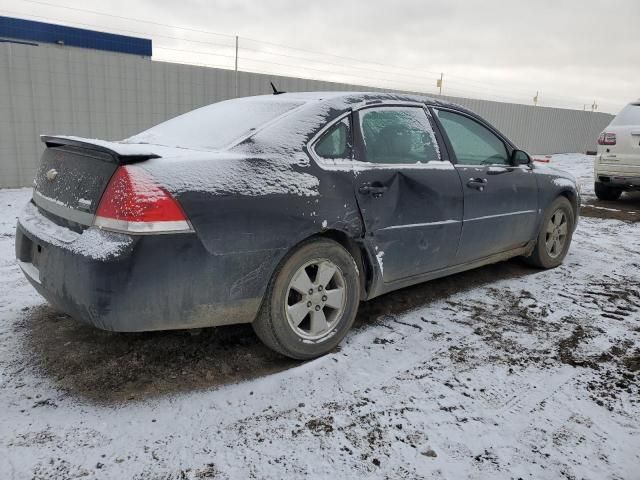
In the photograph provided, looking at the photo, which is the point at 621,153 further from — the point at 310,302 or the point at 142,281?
the point at 142,281

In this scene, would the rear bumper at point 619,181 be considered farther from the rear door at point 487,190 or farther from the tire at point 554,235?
the rear door at point 487,190

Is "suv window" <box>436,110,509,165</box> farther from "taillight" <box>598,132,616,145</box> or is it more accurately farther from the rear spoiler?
"taillight" <box>598,132,616,145</box>

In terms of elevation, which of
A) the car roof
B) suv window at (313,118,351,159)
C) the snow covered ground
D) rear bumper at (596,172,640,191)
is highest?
the car roof

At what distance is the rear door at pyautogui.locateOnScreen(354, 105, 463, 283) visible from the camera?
116 inches

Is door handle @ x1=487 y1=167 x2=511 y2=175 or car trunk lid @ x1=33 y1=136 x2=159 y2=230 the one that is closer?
car trunk lid @ x1=33 y1=136 x2=159 y2=230

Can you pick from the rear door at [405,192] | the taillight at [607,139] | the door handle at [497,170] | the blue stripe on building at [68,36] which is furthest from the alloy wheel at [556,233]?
the blue stripe on building at [68,36]

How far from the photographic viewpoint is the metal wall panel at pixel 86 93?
23.9 ft

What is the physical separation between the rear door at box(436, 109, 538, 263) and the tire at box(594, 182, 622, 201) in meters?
5.59

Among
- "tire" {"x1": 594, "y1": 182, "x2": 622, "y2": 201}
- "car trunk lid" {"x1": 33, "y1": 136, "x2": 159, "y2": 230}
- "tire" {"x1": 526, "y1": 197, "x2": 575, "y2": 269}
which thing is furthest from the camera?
"tire" {"x1": 594, "y1": 182, "x2": 622, "y2": 201}

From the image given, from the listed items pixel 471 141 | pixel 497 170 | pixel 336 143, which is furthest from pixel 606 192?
pixel 336 143

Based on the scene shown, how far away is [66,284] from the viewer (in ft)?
7.44

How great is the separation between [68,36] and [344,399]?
1569 cm

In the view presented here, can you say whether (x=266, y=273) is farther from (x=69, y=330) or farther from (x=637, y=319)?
(x=637, y=319)

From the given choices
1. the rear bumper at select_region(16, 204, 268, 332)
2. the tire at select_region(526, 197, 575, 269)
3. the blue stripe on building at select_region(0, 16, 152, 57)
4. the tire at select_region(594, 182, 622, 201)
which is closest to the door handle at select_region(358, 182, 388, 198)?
the rear bumper at select_region(16, 204, 268, 332)
